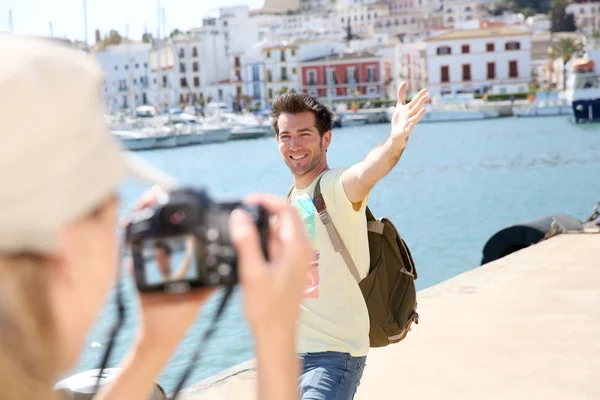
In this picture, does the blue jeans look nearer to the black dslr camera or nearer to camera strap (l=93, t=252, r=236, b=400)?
camera strap (l=93, t=252, r=236, b=400)

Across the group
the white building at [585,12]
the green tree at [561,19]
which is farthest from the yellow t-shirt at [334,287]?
the white building at [585,12]

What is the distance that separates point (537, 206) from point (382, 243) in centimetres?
2549

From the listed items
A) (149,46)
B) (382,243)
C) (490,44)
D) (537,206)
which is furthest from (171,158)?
(382,243)

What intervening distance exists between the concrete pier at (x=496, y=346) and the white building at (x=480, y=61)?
269ft

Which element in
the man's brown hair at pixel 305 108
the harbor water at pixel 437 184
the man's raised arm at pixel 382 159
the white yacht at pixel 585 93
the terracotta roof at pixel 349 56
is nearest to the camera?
the man's raised arm at pixel 382 159

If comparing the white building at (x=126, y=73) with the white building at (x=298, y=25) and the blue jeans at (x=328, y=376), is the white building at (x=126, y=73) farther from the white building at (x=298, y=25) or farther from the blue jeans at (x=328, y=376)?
the blue jeans at (x=328, y=376)

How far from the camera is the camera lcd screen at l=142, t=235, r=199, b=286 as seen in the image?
0.92 meters

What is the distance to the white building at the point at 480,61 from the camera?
87.1 meters

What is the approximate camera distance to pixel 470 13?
448 ft

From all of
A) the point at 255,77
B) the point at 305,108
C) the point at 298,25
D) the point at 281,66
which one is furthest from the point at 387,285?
the point at 298,25

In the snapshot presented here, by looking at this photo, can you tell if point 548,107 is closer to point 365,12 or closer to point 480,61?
point 480,61

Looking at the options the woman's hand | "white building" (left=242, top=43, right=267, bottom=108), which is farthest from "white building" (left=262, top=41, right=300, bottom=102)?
the woman's hand

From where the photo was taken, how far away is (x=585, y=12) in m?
130

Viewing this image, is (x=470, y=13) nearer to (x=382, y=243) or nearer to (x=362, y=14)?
(x=362, y=14)
